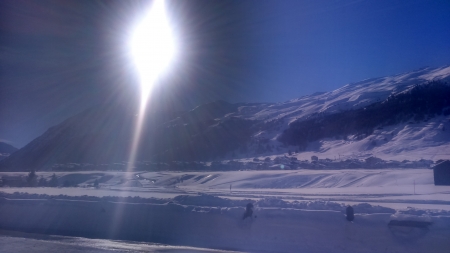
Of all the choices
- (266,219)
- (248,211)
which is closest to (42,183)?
(248,211)

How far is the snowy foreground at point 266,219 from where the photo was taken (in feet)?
46.4

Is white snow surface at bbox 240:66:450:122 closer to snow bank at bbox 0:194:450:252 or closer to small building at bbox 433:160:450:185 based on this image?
small building at bbox 433:160:450:185

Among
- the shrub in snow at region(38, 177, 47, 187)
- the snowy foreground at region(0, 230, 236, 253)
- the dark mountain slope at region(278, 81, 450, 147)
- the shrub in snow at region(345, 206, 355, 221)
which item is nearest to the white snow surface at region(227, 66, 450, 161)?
the dark mountain slope at region(278, 81, 450, 147)

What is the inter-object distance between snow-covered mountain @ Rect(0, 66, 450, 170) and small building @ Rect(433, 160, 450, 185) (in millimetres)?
15765

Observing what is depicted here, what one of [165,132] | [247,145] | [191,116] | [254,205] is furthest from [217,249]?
[191,116]

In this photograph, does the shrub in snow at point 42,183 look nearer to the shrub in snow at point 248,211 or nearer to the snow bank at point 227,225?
the snow bank at point 227,225

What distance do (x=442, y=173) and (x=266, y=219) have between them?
1326 centimetres

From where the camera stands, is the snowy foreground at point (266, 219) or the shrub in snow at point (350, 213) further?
the shrub in snow at point (350, 213)

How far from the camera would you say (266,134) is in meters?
68.6

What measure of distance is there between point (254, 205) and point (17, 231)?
10907 millimetres

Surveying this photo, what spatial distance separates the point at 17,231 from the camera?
20.4 m

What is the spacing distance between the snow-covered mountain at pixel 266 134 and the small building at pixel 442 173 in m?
15.8

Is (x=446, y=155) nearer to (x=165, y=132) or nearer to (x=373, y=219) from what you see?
(x=373, y=219)

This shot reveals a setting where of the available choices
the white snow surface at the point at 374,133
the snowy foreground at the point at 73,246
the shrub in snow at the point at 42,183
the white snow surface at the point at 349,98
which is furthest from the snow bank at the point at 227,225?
the white snow surface at the point at 349,98
